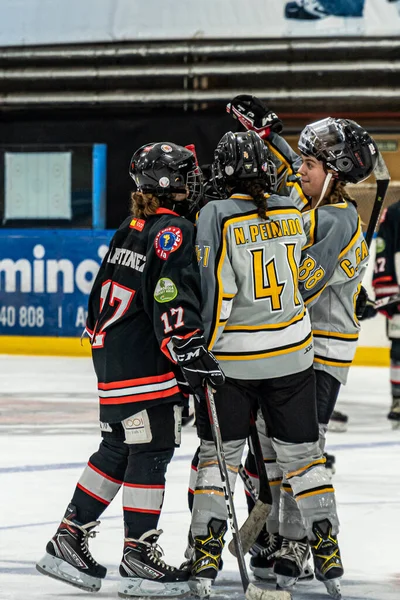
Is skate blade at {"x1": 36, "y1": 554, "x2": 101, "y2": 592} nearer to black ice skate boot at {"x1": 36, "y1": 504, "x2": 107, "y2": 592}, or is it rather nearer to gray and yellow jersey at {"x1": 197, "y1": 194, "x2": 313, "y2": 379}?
black ice skate boot at {"x1": 36, "y1": 504, "x2": 107, "y2": 592}

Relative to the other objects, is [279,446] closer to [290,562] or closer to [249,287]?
[290,562]

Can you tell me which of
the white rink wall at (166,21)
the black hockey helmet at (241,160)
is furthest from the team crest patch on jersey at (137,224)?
the white rink wall at (166,21)

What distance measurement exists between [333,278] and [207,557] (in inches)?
35.5

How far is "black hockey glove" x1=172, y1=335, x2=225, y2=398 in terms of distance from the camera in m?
3.06

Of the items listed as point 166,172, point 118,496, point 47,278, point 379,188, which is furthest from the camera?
point 47,278

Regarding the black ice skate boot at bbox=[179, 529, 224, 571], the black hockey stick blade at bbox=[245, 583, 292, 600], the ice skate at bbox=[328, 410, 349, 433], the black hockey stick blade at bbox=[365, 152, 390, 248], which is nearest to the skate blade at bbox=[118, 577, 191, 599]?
the black ice skate boot at bbox=[179, 529, 224, 571]

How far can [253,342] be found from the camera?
3.22m

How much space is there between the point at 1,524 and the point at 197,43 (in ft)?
23.8

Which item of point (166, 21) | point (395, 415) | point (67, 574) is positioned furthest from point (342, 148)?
point (166, 21)

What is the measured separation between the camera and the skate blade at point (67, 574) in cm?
323

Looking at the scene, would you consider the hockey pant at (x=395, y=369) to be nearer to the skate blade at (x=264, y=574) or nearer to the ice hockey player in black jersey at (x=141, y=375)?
the skate blade at (x=264, y=574)

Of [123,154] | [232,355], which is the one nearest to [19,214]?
[123,154]

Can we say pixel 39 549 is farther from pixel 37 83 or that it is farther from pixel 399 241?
pixel 37 83

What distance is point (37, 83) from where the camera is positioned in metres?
11.8
